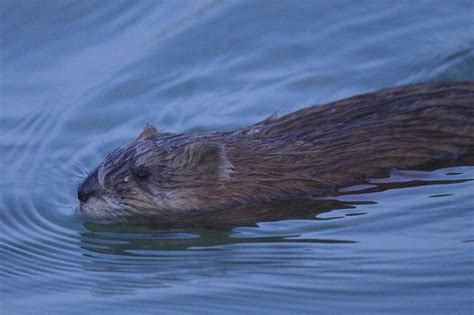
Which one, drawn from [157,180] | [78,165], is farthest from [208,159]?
[78,165]

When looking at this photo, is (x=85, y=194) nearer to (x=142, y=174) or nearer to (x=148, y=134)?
(x=142, y=174)

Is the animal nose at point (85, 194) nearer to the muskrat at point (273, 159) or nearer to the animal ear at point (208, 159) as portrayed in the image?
the muskrat at point (273, 159)

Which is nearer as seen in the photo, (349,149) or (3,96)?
(349,149)

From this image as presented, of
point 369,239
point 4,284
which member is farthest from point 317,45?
point 4,284

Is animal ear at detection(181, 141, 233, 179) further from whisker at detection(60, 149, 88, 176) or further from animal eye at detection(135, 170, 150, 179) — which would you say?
whisker at detection(60, 149, 88, 176)

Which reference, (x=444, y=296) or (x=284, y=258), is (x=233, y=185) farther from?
(x=444, y=296)

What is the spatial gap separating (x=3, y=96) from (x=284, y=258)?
3596 mm

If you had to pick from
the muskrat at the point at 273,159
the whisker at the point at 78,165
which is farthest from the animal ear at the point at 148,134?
the whisker at the point at 78,165

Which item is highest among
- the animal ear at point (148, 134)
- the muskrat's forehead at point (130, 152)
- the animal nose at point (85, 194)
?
the animal ear at point (148, 134)

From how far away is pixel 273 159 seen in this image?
Result: 8.09 m

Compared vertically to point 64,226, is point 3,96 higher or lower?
higher

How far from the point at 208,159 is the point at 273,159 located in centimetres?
40

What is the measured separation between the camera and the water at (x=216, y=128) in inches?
266

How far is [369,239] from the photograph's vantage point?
7.32m
